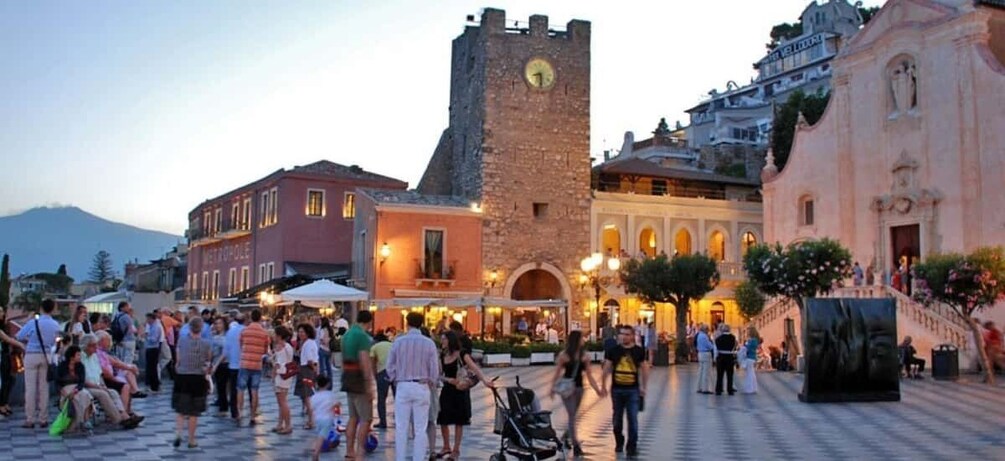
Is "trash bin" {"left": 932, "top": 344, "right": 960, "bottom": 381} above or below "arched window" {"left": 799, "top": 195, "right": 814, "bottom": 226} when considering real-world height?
below

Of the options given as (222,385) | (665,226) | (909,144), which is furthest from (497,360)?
(909,144)

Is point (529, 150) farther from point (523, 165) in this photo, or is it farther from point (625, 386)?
point (625, 386)

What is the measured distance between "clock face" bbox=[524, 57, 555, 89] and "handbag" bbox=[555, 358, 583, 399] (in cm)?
2965

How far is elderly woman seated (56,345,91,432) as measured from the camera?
12758mm

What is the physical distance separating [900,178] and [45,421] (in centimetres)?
2935

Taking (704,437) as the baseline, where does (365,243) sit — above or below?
above

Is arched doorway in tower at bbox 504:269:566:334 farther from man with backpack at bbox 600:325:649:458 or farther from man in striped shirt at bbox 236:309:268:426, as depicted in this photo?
man with backpack at bbox 600:325:649:458

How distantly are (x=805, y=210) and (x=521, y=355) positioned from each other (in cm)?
1522

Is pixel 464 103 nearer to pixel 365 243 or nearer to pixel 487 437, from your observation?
pixel 365 243

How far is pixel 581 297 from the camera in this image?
40125mm

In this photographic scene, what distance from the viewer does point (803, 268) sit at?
28125mm

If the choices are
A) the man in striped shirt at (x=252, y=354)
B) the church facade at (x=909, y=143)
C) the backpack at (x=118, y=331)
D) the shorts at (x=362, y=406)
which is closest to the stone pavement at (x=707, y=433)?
the man in striped shirt at (x=252, y=354)

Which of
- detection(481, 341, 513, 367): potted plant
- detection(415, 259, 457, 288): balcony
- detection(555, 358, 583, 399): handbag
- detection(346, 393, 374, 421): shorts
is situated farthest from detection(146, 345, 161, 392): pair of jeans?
detection(415, 259, 457, 288): balcony

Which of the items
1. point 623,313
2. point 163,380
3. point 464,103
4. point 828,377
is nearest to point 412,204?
point 464,103
